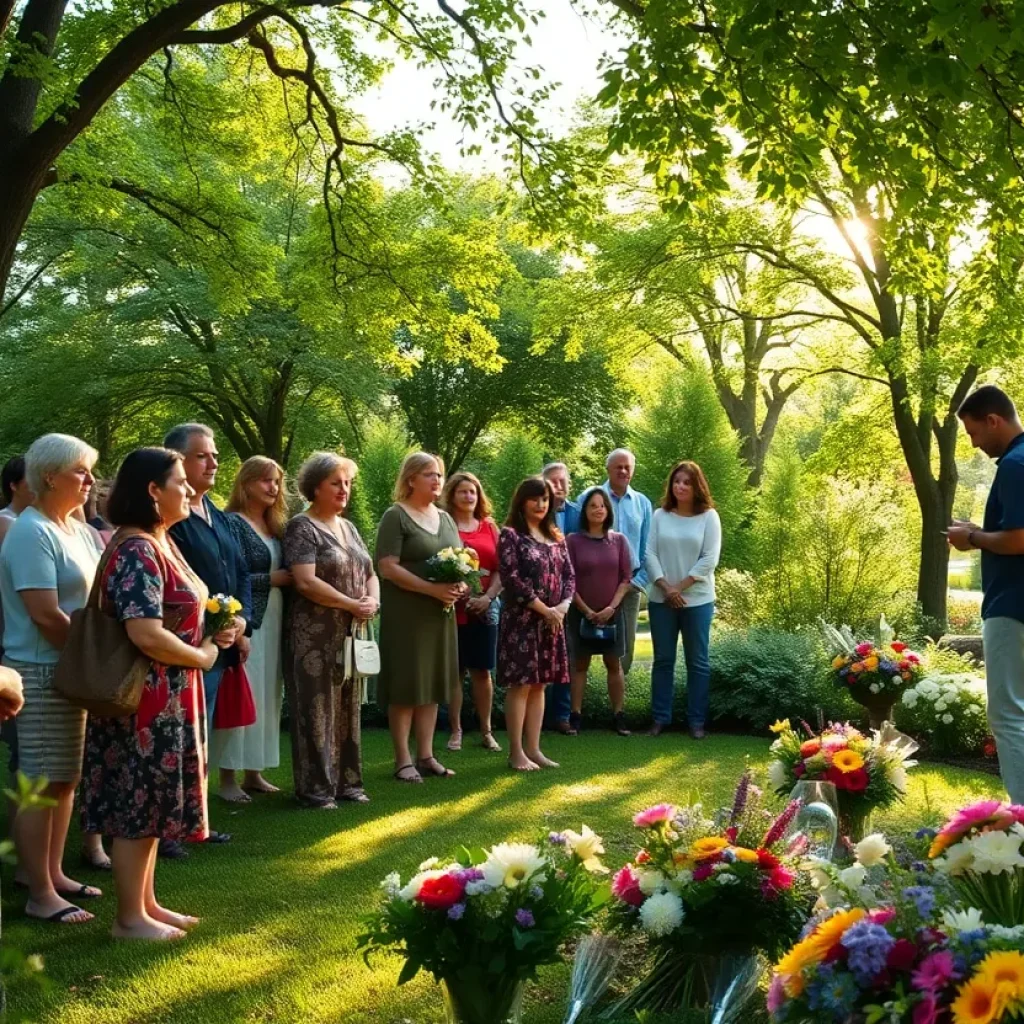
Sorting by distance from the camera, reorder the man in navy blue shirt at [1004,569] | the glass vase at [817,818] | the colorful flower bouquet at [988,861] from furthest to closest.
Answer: the man in navy blue shirt at [1004,569] → the glass vase at [817,818] → the colorful flower bouquet at [988,861]

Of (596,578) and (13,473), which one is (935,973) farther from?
(596,578)

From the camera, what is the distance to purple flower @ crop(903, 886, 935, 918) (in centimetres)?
252

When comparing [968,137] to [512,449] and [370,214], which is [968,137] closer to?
[370,214]

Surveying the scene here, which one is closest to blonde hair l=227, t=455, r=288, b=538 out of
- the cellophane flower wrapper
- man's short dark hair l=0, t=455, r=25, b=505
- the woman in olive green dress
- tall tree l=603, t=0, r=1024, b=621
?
the woman in olive green dress

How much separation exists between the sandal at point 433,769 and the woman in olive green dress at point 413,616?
0.32 ft

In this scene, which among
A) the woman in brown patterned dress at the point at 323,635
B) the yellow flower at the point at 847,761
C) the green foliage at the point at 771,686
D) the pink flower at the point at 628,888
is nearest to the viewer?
the pink flower at the point at 628,888

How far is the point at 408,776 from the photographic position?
8.42 m

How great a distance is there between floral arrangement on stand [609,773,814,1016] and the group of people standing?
6.66 feet

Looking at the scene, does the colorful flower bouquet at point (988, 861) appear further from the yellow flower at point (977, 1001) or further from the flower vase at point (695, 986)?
the flower vase at point (695, 986)

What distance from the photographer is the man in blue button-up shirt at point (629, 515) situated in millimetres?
11172

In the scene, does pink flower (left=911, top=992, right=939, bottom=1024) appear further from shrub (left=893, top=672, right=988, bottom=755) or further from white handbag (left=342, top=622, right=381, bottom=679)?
shrub (left=893, top=672, right=988, bottom=755)

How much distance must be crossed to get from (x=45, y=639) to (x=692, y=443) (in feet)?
75.4

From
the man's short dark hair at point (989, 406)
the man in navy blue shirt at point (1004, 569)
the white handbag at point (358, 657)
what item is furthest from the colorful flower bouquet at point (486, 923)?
the white handbag at point (358, 657)

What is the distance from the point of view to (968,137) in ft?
28.4
